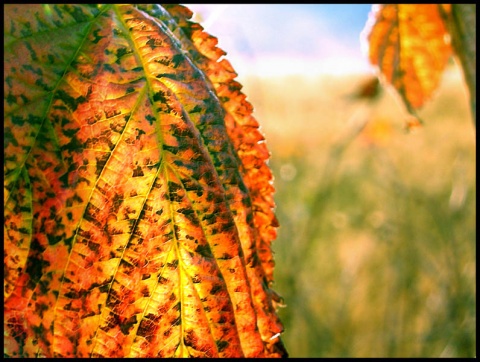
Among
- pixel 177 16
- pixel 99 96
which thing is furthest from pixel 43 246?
pixel 177 16

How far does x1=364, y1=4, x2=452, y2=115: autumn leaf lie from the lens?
924 millimetres

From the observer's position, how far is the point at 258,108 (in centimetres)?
260

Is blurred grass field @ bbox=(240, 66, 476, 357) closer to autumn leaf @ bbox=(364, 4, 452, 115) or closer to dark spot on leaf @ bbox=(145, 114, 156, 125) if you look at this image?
autumn leaf @ bbox=(364, 4, 452, 115)

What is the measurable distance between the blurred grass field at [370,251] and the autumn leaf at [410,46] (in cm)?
39

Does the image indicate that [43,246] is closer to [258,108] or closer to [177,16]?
[177,16]

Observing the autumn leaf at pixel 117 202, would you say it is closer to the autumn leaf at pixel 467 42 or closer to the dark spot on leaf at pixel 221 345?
the dark spot on leaf at pixel 221 345

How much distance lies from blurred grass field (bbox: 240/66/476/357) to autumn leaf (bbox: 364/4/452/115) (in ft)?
1.29

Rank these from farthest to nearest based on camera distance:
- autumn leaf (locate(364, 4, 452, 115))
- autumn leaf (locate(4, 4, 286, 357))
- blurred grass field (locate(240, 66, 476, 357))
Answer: blurred grass field (locate(240, 66, 476, 357)), autumn leaf (locate(364, 4, 452, 115)), autumn leaf (locate(4, 4, 286, 357))

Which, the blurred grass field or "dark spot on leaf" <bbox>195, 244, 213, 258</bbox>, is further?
the blurred grass field

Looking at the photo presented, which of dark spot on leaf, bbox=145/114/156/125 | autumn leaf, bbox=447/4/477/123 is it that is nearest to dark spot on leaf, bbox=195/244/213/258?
dark spot on leaf, bbox=145/114/156/125

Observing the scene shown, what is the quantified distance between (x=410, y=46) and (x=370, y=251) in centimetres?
235

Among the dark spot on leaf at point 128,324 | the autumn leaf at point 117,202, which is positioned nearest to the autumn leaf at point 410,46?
the autumn leaf at point 117,202

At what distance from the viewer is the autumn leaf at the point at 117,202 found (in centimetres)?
50

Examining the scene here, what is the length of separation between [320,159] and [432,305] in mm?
2139
